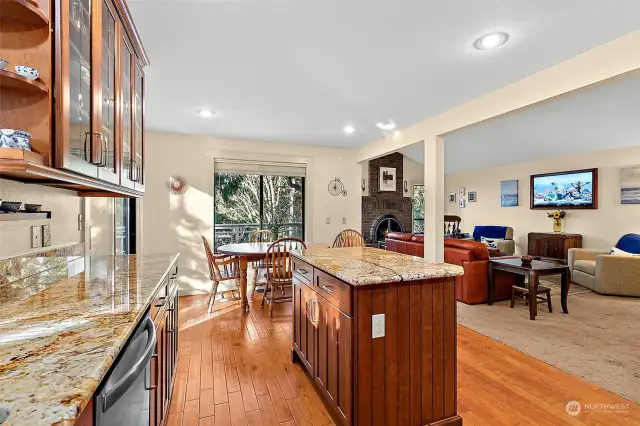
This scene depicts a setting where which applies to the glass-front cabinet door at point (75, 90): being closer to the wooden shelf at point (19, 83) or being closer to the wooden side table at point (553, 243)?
the wooden shelf at point (19, 83)

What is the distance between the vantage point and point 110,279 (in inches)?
61.4

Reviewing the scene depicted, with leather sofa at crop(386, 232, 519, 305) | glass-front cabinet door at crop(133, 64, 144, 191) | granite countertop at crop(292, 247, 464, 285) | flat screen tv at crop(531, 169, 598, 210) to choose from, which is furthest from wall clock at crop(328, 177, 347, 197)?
flat screen tv at crop(531, 169, 598, 210)

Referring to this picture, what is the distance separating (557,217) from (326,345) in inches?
248

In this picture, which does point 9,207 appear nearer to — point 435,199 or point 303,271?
point 303,271

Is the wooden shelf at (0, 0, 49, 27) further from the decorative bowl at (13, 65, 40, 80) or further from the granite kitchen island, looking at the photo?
the granite kitchen island

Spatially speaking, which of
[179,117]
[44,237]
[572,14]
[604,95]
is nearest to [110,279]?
[44,237]

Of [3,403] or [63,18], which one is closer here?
[3,403]

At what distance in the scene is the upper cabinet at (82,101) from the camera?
3.48 feet

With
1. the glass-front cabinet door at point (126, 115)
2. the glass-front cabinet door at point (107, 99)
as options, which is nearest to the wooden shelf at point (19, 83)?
the glass-front cabinet door at point (107, 99)

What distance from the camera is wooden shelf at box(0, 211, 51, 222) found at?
131 centimetres

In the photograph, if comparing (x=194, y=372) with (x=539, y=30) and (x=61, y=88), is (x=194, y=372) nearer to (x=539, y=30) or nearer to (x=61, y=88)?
(x=61, y=88)

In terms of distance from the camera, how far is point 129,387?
810 millimetres

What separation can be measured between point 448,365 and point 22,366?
174cm

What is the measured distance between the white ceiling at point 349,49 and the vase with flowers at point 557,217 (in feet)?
14.2
